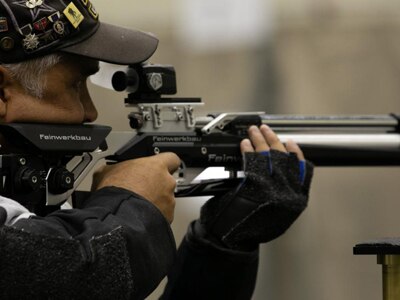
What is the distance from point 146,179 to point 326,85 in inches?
102

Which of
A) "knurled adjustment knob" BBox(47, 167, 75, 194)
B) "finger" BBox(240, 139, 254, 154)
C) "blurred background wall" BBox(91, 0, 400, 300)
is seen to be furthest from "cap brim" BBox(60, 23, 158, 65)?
"blurred background wall" BBox(91, 0, 400, 300)

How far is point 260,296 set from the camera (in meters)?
3.92

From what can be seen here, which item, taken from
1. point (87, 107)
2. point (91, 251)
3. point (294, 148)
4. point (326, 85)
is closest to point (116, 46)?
point (87, 107)

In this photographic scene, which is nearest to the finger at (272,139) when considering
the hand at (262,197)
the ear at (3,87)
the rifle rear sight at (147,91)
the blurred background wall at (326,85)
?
the hand at (262,197)

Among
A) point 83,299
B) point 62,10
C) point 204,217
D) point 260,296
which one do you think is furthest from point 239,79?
point 83,299

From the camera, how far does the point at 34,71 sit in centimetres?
231

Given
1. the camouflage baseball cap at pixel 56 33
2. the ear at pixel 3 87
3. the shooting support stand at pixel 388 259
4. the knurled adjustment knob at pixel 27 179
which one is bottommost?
the shooting support stand at pixel 388 259

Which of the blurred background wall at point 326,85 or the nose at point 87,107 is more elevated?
the nose at point 87,107

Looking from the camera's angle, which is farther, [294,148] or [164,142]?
[294,148]

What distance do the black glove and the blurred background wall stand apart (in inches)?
66.4

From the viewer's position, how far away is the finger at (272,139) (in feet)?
9.29

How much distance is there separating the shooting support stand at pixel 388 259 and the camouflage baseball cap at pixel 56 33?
674mm

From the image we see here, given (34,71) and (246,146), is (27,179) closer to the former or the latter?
(34,71)

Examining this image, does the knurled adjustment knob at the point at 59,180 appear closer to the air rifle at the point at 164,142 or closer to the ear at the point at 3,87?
the air rifle at the point at 164,142
